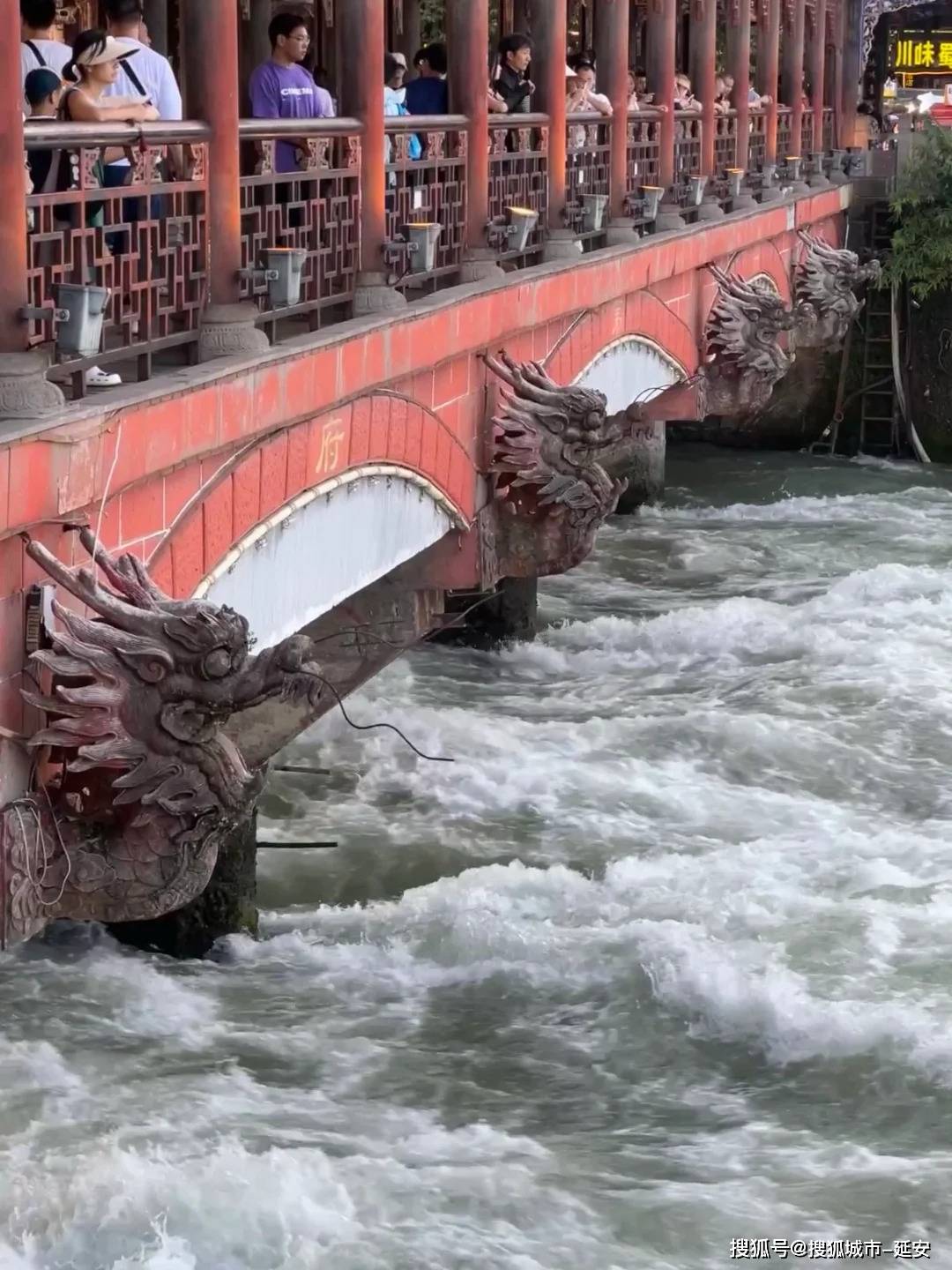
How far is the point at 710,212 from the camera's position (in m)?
16.3

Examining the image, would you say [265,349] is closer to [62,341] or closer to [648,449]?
[62,341]

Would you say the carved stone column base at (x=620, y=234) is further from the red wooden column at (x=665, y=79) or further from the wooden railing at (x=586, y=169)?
the red wooden column at (x=665, y=79)

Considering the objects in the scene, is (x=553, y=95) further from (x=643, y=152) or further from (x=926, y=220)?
(x=926, y=220)

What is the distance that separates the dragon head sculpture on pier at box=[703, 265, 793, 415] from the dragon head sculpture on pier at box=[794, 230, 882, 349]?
346 cm

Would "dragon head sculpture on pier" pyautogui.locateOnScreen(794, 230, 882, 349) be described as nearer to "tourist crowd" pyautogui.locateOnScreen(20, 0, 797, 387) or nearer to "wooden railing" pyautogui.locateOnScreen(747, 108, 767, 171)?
"wooden railing" pyautogui.locateOnScreen(747, 108, 767, 171)

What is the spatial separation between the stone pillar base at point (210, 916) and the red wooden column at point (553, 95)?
4.45 meters

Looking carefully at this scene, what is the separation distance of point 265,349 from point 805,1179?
122 inches

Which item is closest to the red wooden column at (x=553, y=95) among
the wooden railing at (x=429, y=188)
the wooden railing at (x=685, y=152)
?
the wooden railing at (x=429, y=188)

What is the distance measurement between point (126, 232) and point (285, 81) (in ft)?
7.01

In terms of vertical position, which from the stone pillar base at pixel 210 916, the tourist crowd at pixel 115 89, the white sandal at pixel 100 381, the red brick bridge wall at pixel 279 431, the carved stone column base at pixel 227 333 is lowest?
the stone pillar base at pixel 210 916

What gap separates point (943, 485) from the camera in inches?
868

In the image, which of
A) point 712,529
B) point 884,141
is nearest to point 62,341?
point 712,529

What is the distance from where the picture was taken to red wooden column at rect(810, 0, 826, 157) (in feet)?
78.5

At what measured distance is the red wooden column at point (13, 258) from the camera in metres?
5.77
